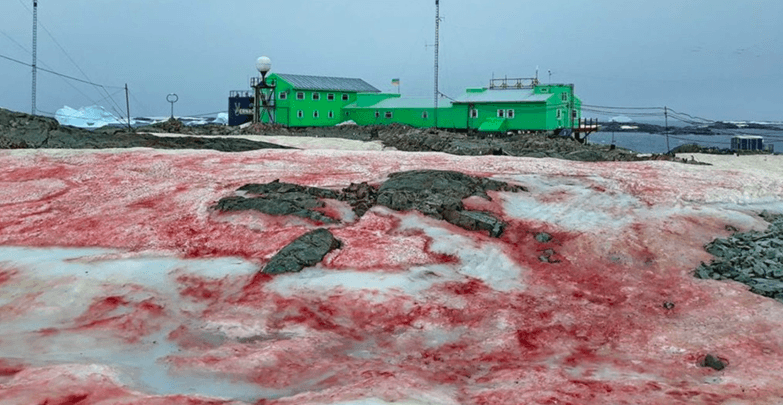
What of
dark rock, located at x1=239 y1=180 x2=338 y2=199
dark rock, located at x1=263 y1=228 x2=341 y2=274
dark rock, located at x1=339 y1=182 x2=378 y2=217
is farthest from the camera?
Result: dark rock, located at x1=239 y1=180 x2=338 y2=199

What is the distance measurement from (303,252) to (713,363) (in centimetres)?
999

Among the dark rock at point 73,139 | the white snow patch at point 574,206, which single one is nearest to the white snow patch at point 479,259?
the white snow patch at point 574,206

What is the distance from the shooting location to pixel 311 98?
75.5m

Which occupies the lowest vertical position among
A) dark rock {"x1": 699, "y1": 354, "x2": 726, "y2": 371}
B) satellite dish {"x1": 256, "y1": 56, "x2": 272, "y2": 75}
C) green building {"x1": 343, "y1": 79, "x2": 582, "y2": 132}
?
dark rock {"x1": 699, "y1": 354, "x2": 726, "y2": 371}

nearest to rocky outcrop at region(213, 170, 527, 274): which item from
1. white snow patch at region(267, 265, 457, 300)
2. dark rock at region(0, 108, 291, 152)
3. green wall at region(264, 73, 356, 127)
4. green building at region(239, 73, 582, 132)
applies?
white snow patch at region(267, 265, 457, 300)

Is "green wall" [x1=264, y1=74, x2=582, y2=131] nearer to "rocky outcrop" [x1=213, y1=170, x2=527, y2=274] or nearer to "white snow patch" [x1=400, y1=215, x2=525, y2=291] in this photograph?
"rocky outcrop" [x1=213, y1=170, x2=527, y2=274]

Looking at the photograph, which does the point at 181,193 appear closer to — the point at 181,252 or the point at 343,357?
the point at 181,252

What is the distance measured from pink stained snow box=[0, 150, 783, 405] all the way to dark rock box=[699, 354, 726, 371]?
14 cm

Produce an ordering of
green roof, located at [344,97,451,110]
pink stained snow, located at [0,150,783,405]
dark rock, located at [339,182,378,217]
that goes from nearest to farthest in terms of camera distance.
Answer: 1. pink stained snow, located at [0,150,783,405]
2. dark rock, located at [339,182,378,217]
3. green roof, located at [344,97,451,110]

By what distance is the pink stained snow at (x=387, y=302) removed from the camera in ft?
37.2

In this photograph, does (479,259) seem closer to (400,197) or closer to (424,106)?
(400,197)

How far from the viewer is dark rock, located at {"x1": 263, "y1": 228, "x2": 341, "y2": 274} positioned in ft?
56.9

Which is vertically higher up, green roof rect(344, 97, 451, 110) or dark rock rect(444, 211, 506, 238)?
green roof rect(344, 97, 451, 110)

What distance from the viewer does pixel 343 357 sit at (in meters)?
13.0
